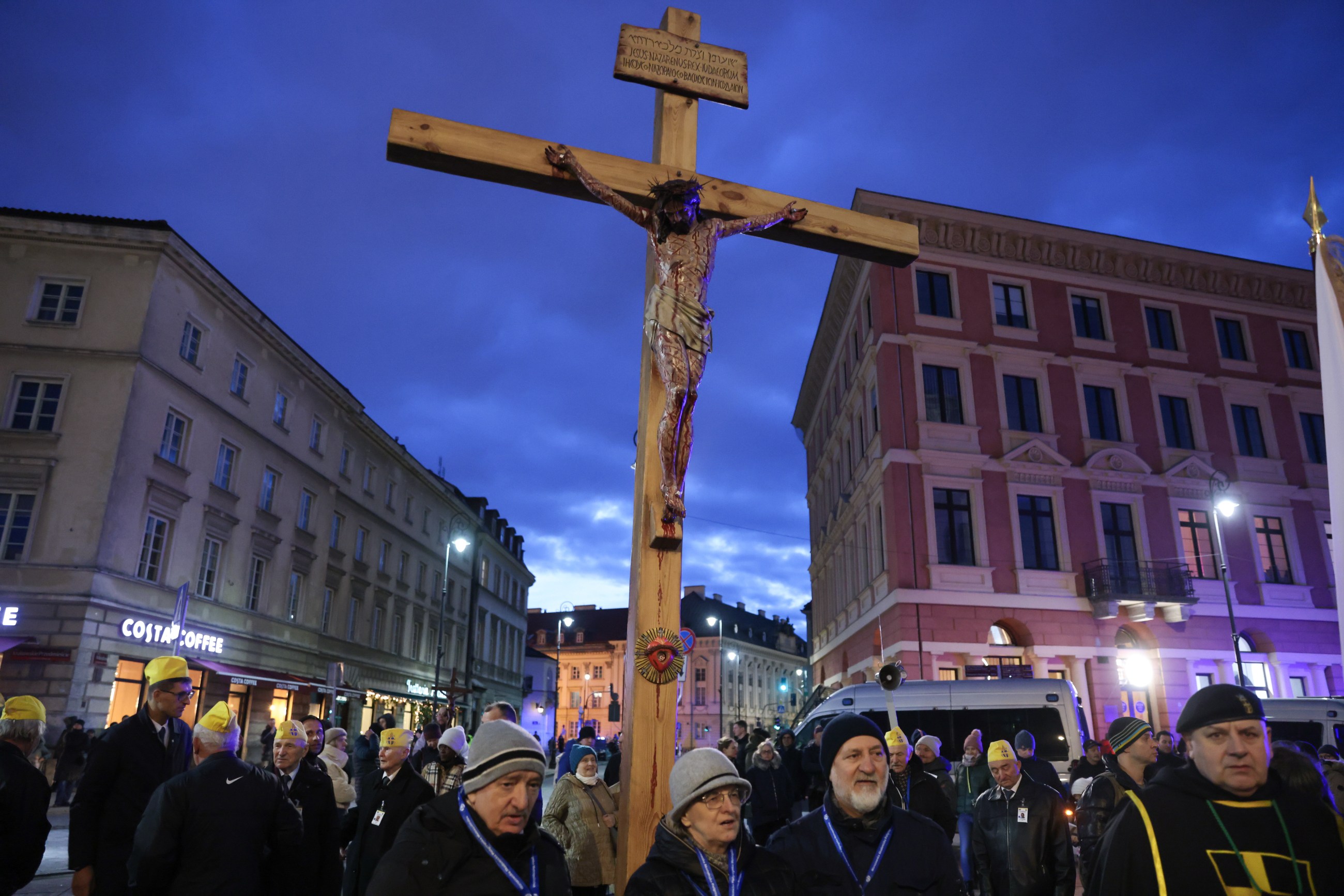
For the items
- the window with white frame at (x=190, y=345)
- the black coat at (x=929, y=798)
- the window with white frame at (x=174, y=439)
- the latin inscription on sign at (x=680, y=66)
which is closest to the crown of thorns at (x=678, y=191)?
the latin inscription on sign at (x=680, y=66)

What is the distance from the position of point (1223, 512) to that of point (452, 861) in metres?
29.6

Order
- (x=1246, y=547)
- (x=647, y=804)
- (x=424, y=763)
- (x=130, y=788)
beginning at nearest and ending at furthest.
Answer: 1. (x=647, y=804)
2. (x=130, y=788)
3. (x=424, y=763)
4. (x=1246, y=547)

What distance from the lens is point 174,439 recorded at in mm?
24875

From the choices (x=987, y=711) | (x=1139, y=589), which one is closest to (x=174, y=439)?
(x=987, y=711)

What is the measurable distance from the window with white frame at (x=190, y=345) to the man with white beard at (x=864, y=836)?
26.2 meters

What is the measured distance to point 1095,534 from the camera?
26.2 m

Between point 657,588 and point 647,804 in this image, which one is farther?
point 657,588

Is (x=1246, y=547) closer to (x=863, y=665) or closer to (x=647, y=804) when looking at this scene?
(x=863, y=665)

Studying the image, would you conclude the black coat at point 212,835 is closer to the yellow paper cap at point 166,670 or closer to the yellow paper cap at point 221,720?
the yellow paper cap at point 221,720

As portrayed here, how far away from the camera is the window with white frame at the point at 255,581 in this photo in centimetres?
2880

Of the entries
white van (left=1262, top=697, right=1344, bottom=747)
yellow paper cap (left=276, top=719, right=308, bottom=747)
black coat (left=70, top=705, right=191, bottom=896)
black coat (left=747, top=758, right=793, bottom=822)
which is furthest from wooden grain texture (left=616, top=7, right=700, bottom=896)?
white van (left=1262, top=697, right=1344, bottom=747)

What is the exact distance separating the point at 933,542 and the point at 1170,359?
447 inches

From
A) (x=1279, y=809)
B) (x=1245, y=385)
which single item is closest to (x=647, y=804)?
(x=1279, y=809)

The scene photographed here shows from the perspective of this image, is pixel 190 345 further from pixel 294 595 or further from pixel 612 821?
pixel 612 821
